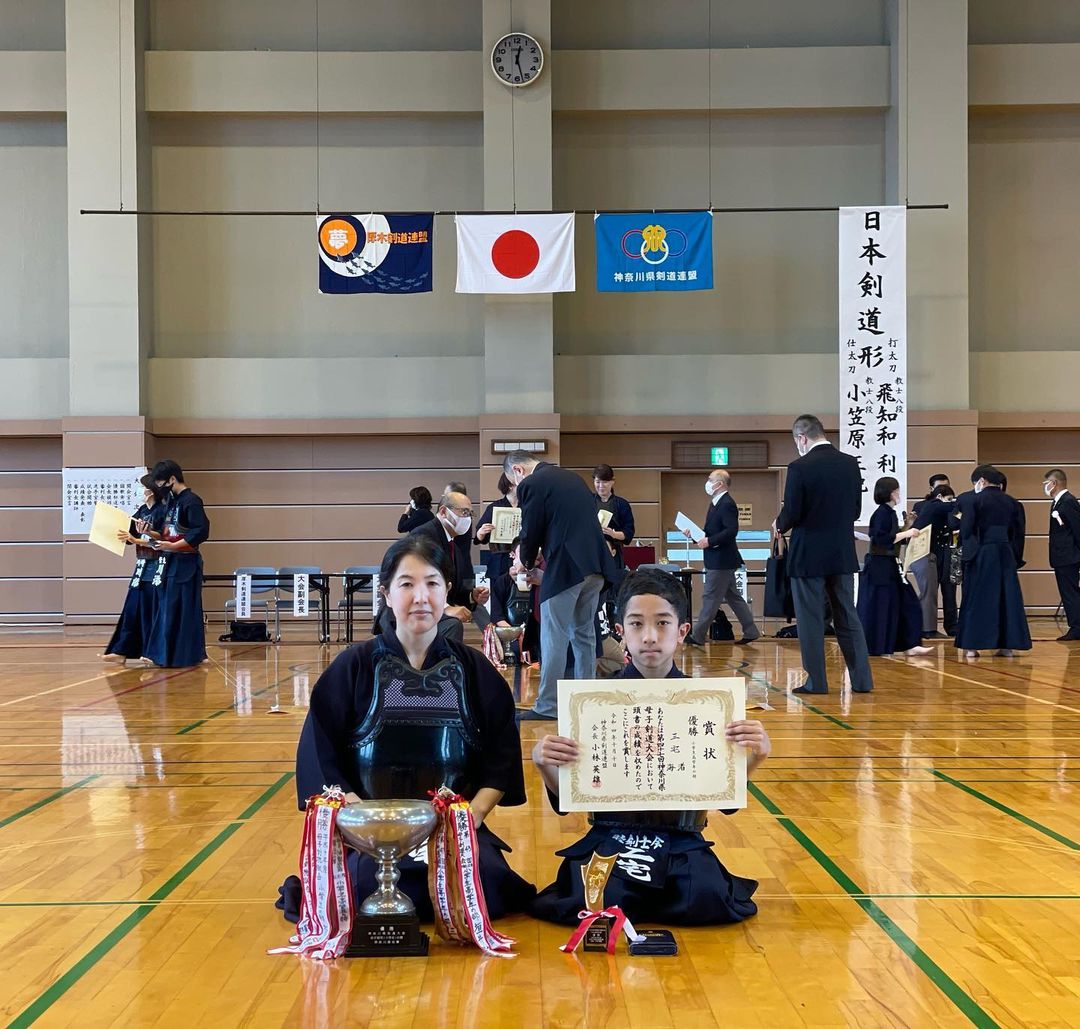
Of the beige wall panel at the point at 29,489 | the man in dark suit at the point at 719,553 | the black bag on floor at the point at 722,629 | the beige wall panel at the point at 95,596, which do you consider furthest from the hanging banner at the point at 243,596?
the black bag on floor at the point at 722,629

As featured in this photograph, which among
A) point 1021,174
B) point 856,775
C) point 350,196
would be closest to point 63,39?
point 350,196

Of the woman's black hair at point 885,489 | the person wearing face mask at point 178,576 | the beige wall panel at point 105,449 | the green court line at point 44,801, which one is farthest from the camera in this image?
the beige wall panel at point 105,449

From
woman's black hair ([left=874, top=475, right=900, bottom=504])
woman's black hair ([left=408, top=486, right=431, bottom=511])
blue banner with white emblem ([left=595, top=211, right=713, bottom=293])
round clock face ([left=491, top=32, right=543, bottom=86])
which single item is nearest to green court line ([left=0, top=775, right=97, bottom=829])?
woman's black hair ([left=408, top=486, right=431, bottom=511])

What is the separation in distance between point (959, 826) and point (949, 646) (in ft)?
26.4

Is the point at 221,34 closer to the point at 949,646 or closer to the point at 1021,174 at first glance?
the point at 1021,174

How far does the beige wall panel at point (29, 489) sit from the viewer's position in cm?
1477

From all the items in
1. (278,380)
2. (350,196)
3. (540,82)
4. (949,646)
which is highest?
(540,82)

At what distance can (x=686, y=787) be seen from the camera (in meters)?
3.09

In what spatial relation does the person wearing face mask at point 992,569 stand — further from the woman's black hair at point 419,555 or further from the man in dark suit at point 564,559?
the woman's black hair at point 419,555

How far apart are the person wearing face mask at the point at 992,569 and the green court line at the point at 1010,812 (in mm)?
5355

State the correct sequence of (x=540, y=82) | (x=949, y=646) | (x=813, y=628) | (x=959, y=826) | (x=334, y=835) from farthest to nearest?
(x=540, y=82) → (x=949, y=646) → (x=813, y=628) → (x=959, y=826) → (x=334, y=835)

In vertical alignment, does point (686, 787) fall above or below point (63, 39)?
below

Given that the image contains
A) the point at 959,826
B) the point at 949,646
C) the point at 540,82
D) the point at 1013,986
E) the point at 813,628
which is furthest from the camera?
the point at 540,82

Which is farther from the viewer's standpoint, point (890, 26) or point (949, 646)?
point (890, 26)
